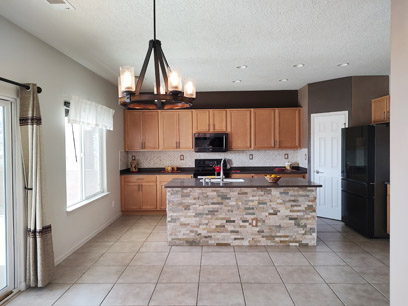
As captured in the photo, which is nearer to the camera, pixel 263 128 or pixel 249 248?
pixel 249 248

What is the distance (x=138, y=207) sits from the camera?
5812 millimetres

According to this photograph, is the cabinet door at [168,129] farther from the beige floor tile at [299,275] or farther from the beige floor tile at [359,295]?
the beige floor tile at [359,295]

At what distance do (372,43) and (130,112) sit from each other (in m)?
4.59

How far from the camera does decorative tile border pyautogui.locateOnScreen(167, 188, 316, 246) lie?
3947 millimetres

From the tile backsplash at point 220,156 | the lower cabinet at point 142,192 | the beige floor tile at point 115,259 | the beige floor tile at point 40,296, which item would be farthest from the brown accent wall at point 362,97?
the beige floor tile at point 40,296

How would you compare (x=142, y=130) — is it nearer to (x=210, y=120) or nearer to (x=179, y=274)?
(x=210, y=120)

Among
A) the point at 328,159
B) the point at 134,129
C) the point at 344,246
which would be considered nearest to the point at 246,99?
the point at 328,159

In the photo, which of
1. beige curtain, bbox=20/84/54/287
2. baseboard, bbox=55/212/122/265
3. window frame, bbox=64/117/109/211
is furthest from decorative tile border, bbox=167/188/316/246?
beige curtain, bbox=20/84/54/287

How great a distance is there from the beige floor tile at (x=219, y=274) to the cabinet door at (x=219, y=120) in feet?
10.9

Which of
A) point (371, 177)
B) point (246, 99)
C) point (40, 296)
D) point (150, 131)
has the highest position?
point (246, 99)

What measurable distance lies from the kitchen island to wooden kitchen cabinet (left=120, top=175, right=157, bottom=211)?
191cm

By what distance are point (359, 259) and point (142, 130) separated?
15.1ft

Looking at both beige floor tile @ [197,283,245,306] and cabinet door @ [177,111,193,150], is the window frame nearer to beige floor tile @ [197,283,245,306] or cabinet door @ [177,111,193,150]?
cabinet door @ [177,111,193,150]

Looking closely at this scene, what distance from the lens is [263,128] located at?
5977 millimetres
